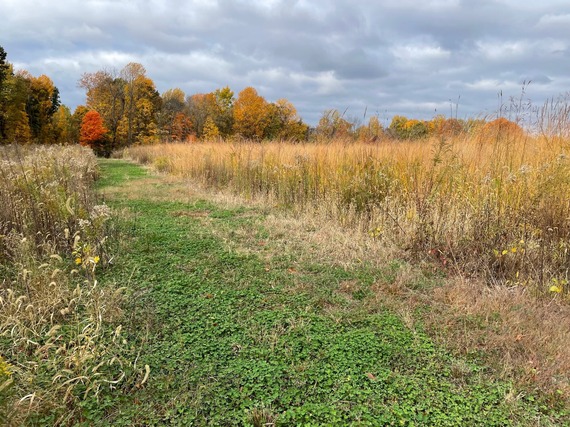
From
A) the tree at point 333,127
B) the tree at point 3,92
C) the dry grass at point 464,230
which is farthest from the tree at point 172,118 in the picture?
A: the dry grass at point 464,230

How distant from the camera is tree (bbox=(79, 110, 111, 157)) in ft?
102

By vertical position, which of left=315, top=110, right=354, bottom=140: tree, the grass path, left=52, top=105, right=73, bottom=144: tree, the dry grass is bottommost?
the grass path

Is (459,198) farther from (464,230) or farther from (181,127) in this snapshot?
(181,127)

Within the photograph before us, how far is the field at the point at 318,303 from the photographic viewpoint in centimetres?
180

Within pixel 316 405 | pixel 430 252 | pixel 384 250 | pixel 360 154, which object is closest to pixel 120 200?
pixel 360 154

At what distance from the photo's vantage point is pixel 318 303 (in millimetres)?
2793

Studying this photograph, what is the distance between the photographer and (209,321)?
8.20 feet

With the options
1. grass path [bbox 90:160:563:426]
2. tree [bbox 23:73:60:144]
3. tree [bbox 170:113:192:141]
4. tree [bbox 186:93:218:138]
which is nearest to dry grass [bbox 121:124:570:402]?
grass path [bbox 90:160:563:426]

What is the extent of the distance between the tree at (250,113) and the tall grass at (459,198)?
29944 mm

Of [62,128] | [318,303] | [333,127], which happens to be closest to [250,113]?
[62,128]

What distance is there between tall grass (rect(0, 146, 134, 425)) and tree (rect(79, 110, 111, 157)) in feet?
101

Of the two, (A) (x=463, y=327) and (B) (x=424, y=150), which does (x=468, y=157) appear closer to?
(B) (x=424, y=150)

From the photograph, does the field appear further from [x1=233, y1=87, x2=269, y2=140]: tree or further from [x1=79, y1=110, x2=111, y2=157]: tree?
[x1=233, y1=87, x2=269, y2=140]: tree

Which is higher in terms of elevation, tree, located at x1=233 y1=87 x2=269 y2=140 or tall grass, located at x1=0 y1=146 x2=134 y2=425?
tree, located at x1=233 y1=87 x2=269 y2=140
